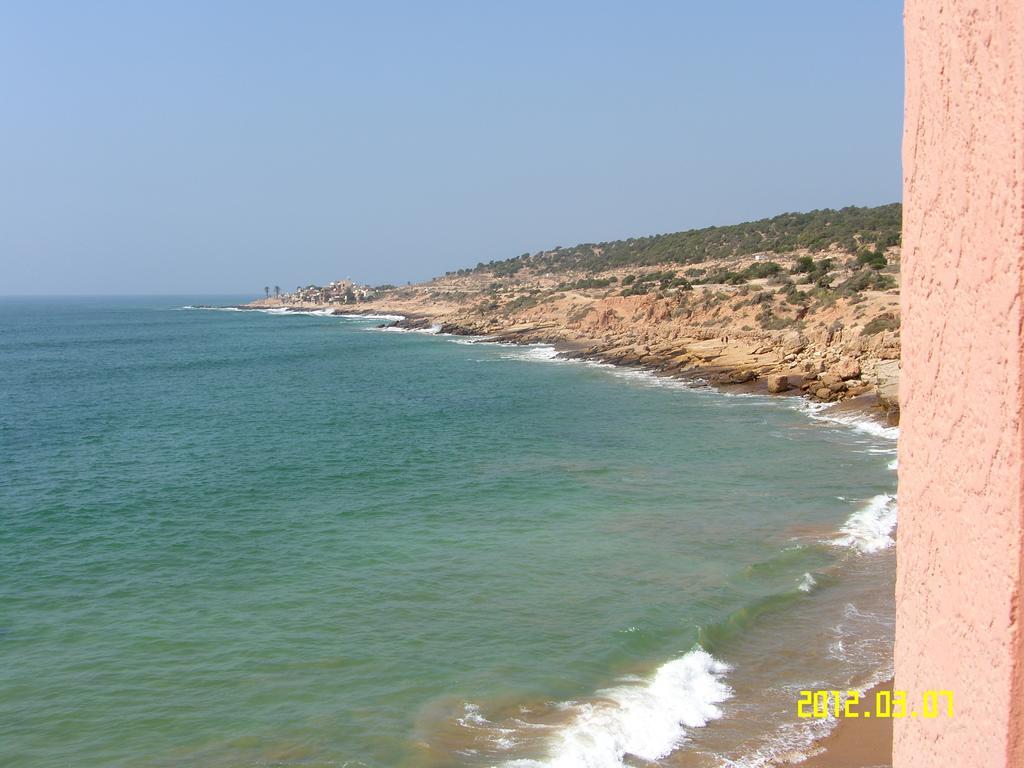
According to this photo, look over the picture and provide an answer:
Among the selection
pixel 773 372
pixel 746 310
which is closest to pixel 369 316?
pixel 746 310

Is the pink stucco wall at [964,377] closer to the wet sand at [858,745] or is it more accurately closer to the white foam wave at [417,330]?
the wet sand at [858,745]

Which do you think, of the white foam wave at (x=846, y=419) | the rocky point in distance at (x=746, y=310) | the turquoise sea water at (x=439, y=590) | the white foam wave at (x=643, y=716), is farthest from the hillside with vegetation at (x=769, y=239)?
the white foam wave at (x=643, y=716)

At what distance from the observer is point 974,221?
1.72 metres

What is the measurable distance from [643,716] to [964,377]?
875 cm

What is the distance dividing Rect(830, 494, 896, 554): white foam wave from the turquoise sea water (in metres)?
0.09

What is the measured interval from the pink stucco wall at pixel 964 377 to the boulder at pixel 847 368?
32.6 metres

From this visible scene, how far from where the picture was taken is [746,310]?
5062 cm

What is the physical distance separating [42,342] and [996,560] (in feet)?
300

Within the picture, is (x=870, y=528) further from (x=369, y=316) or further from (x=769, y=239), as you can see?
(x=369, y=316)

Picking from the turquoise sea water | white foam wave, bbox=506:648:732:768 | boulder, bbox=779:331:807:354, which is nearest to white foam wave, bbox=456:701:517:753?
the turquoise sea water

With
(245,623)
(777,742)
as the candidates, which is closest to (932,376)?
(777,742)

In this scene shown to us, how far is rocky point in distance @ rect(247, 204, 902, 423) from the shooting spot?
3597cm
